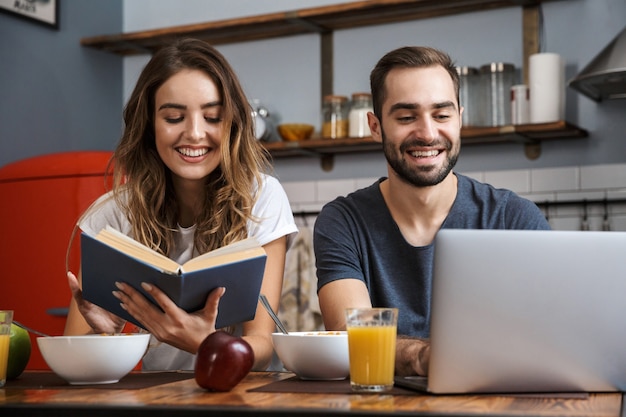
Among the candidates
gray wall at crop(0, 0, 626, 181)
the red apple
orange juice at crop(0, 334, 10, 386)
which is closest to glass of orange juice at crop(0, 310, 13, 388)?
orange juice at crop(0, 334, 10, 386)

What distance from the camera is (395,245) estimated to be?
218 cm

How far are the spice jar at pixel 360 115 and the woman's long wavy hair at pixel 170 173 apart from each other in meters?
1.45

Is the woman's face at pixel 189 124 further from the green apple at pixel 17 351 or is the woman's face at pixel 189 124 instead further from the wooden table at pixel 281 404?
the wooden table at pixel 281 404

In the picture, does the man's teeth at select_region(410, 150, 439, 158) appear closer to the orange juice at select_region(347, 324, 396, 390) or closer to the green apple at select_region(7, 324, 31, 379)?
the orange juice at select_region(347, 324, 396, 390)

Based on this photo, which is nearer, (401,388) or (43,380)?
(401,388)

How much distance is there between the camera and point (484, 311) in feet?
4.25

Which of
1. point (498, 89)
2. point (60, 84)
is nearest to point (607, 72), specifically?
point (498, 89)

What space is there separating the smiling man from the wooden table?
2.45 feet

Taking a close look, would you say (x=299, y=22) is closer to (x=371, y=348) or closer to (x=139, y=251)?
(x=139, y=251)

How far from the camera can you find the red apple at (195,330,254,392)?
1398 mm

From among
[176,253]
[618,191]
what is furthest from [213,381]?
[618,191]

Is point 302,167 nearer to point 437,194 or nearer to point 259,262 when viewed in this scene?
point 437,194

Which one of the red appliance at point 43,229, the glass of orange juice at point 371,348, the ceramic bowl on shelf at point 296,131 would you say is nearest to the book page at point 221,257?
the glass of orange juice at point 371,348

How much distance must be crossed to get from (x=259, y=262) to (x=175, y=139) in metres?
0.69
